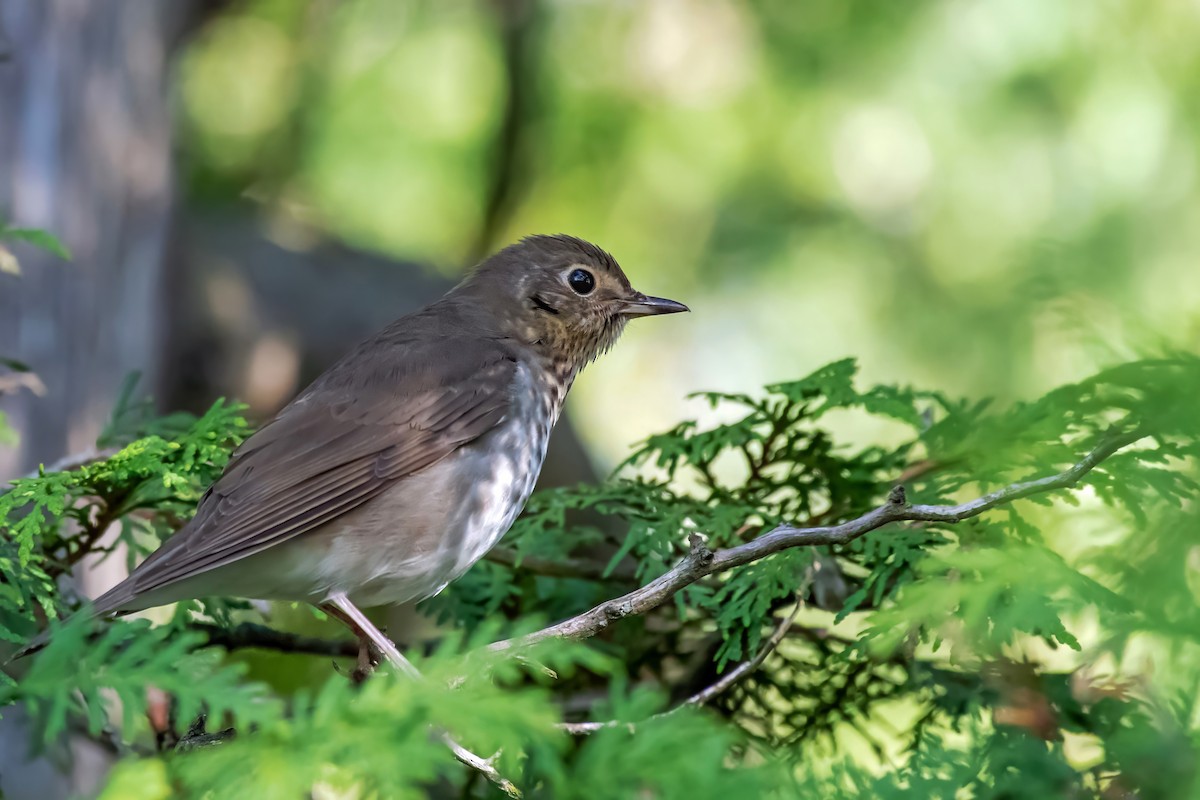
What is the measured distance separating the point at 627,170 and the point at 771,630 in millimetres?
4504

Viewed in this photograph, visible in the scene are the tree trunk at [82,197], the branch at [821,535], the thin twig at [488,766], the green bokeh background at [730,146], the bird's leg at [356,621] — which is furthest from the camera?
the green bokeh background at [730,146]

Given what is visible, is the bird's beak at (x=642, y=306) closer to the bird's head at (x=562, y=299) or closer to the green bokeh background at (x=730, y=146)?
the bird's head at (x=562, y=299)

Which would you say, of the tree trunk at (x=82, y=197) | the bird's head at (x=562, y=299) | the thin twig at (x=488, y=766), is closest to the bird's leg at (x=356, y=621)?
the thin twig at (x=488, y=766)

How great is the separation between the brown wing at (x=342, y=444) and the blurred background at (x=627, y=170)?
6.58 feet

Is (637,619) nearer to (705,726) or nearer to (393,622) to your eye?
(705,726)

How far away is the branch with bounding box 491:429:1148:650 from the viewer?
6.41 feet

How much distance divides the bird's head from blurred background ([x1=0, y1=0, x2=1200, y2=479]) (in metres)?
1.76

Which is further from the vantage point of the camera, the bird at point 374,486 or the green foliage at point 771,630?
the bird at point 374,486

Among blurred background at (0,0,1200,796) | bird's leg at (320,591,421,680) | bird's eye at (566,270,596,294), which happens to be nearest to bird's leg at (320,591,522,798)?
bird's leg at (320,591,421,680)

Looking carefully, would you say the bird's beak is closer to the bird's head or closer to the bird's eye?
the bird's head

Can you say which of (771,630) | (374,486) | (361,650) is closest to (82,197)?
(374,486)

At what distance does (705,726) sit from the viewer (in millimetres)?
1637

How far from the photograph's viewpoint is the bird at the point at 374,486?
2.83 metres

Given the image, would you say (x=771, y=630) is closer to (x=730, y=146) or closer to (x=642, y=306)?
(x=642, y=306)
